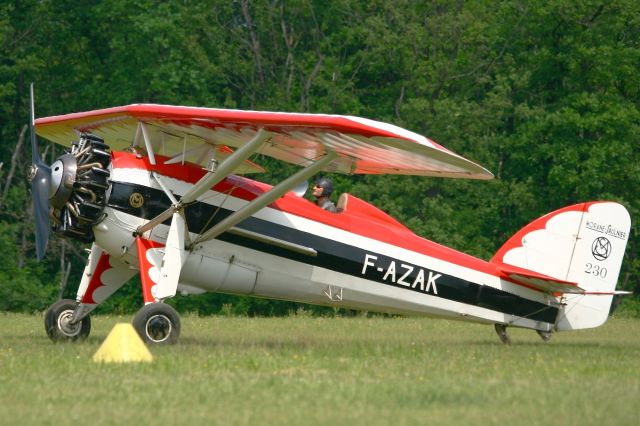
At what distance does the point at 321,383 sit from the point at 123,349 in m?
2.39

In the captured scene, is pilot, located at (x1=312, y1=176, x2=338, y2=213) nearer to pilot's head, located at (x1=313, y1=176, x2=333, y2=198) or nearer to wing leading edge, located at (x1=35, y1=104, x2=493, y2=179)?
pilot's head, located at (x1=313, y1=176, x2=333, y2=198)

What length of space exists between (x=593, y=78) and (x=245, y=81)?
1120cm

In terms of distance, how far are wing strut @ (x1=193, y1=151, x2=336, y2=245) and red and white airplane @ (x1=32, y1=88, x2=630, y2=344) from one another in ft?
0.06

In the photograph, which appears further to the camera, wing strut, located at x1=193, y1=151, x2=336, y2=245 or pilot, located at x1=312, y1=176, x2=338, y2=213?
pilot, located at x1=312, y1=176, x2=338, y2=213

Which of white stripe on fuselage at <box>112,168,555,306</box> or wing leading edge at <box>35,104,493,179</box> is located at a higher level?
wing leading edge at <box>35,104,493,179</box>

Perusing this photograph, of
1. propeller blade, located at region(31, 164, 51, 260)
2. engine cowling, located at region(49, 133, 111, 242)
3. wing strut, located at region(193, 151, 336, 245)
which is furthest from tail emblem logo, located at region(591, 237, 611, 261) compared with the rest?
propeller blade, located at region(31, 164, 51, 260)

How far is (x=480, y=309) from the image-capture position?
49.0 feet

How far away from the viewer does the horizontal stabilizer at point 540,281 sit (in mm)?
14852

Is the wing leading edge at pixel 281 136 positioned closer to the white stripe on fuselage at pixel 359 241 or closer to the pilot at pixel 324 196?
the pilot at pixel 324 196

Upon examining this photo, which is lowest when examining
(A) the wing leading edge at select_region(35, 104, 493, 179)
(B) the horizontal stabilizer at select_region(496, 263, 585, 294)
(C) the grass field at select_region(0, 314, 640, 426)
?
(C) the grass field at select_region(0, 314, 640, 426)

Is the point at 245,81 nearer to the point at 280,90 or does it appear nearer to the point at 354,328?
the point at 280,90

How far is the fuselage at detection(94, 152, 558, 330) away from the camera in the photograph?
13.4m

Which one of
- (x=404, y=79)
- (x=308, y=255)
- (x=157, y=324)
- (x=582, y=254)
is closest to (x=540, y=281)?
(x=582, y=254)

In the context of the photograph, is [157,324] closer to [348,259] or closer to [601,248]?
[348,259]
